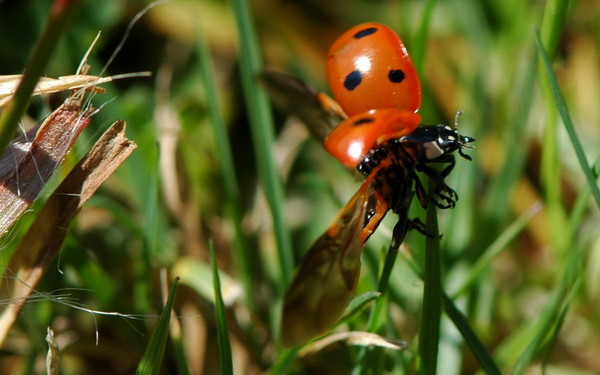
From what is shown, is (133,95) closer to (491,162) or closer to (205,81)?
(205,81)

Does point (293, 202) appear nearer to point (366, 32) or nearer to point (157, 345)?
point (366, 32)

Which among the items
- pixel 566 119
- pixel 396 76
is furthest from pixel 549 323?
pixel 396 76

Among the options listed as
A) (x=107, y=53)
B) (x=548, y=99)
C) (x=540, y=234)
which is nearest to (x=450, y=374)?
(x=548, y=99)

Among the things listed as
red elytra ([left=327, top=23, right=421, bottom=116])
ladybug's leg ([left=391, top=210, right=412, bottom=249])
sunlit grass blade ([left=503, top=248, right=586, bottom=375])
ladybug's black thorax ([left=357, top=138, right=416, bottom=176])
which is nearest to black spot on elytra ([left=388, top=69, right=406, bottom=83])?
red elytra ([left=327, top=23, right=421, bottom=116])

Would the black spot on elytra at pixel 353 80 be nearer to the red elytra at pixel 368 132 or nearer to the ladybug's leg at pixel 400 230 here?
the red elytra at pixel 368 132

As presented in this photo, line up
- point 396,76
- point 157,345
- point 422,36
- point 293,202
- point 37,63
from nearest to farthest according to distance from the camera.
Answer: point 37,63, point 157,345, point 396,76, point 422,36, point 293,202

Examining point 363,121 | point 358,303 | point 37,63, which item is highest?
point 363,121

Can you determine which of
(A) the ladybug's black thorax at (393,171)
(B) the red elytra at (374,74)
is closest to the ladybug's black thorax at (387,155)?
(A) the ladybug's black thorax at (393,171)

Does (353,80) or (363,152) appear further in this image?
(353,80)
